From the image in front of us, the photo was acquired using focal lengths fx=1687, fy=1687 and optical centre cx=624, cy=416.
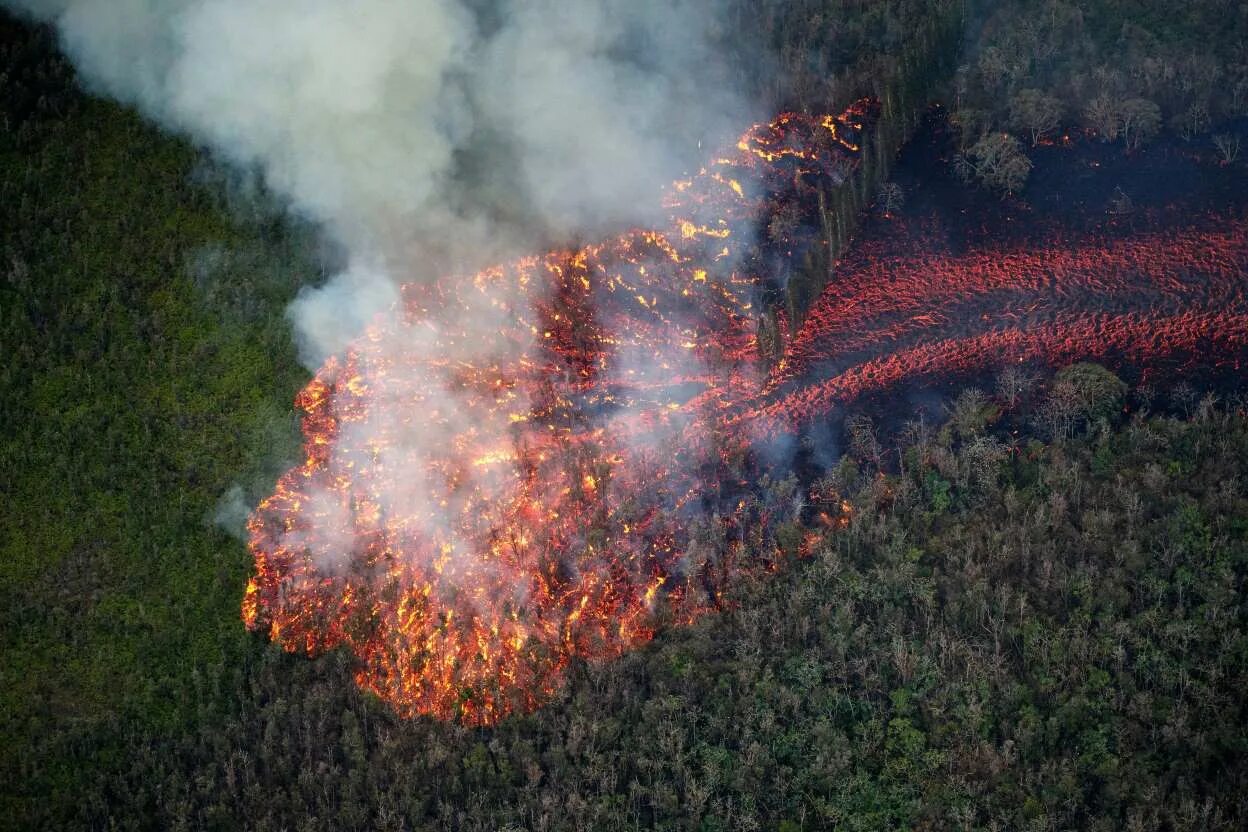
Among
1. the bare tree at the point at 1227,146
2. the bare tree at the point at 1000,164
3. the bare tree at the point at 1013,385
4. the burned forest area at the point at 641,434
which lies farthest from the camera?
the bare tree at the point at 1227,146

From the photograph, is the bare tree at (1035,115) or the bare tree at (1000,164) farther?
the bare tree at (1035,115)

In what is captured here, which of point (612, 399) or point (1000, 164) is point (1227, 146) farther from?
point (612, 399)

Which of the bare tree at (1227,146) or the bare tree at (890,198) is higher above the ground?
the bare tree at (1227,146)

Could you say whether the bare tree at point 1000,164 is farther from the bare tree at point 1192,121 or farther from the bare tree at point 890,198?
the bare tree at point 1192,121

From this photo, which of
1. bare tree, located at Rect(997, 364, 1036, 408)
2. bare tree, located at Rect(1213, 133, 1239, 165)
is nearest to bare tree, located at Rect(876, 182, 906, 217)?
bare tree, located at Rect(997, 364, 1036, 408)

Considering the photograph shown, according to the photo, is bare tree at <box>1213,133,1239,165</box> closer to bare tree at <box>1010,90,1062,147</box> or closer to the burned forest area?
the burned forest area

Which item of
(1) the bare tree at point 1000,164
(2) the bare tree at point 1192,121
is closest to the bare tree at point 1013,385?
(1) the bare tree at point 1000,164

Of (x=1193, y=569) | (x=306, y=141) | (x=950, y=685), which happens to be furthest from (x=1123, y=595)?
(x=306, y=141)
